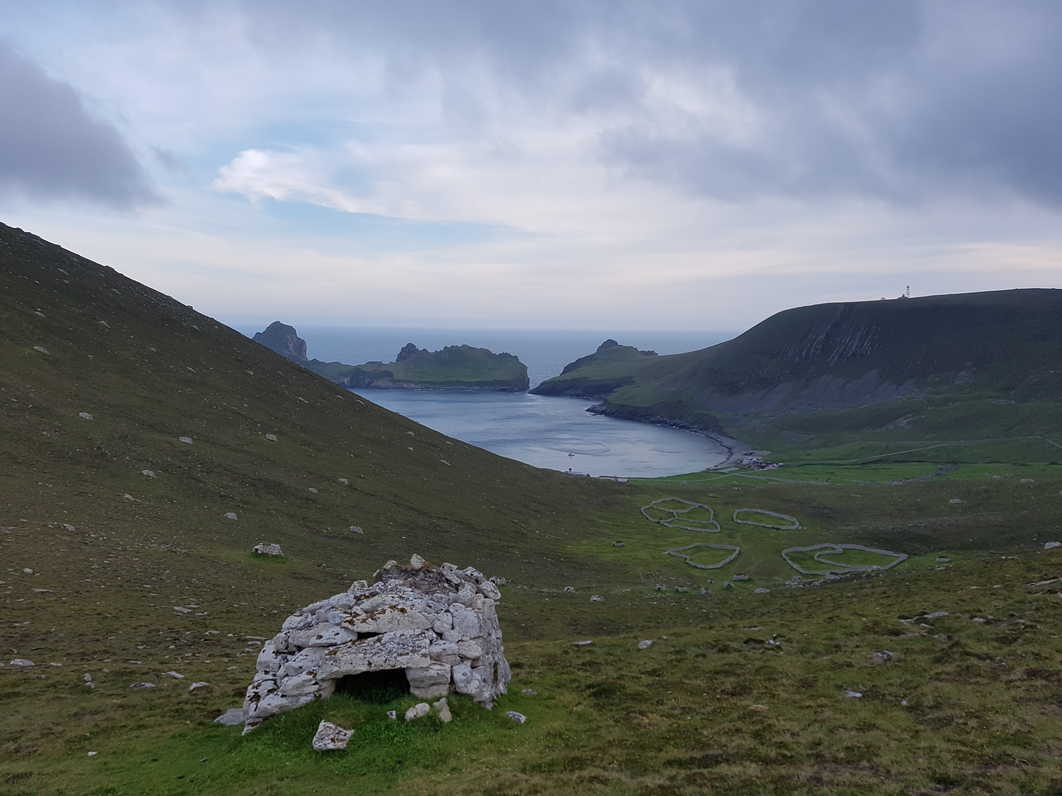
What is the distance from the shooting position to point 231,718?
75.2ft

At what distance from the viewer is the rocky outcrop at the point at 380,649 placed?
2180cm

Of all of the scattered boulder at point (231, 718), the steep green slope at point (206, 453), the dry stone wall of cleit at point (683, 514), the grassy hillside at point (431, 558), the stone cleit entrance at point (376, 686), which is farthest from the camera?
the dry stone wall of cleit at point (683, 514)

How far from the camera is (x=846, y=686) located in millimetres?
26906

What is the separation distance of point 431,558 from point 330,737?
39.8 metres

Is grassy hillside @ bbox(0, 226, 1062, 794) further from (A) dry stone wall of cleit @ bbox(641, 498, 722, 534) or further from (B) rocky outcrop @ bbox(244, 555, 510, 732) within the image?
(A) dry stone wall of cleit @ bbox(641, 498, 722, 534)

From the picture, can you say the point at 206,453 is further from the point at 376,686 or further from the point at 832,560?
the point at 832,560

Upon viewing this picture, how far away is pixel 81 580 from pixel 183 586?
16.7 feet

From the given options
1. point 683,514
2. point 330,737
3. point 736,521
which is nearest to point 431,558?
point 330,737

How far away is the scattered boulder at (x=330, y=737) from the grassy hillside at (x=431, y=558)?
0.58 metres

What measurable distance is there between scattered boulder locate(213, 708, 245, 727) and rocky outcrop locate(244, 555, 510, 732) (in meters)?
1.11

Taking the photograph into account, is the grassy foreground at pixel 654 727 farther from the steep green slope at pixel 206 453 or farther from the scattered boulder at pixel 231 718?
the steep green slope at pixel 206 453

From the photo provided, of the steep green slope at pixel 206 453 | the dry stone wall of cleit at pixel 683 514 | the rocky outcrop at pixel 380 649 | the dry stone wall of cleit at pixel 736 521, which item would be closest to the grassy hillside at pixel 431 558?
the steep green slope at pixel 206 453

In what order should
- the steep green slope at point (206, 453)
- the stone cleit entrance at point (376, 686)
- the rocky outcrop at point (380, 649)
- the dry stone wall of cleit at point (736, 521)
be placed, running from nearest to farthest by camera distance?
1. the rocky outcrop at point (380, 649)
2. the stone cleit entrance at point (376, 686)
3. the steep green slope at point (206, 453)
4. the dry stone wall of cleit at point (736, 521)

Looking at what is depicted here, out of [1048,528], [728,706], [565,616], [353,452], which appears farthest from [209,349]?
[1048,528]
